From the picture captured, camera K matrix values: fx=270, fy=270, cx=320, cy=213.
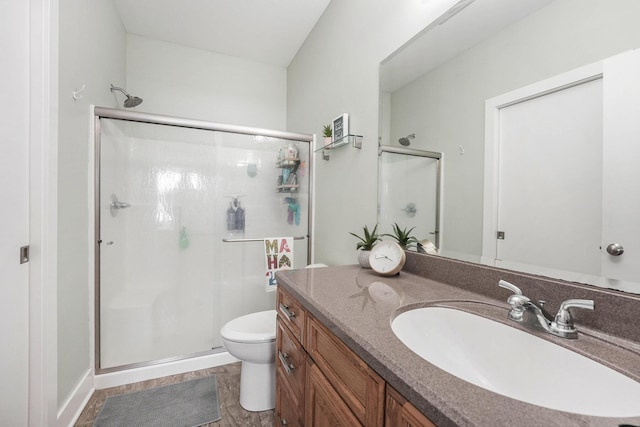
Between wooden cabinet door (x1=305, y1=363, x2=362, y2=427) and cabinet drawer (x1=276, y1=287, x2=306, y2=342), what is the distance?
138 mm

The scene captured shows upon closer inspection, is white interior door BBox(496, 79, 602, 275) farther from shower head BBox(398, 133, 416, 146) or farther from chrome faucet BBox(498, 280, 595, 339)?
shower head BBox(398, 133, 416, 146)

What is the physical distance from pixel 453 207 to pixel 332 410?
33.6 inches

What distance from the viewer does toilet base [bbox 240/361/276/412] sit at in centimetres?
155

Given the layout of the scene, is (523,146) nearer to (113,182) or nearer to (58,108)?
(58,108)

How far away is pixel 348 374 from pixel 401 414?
200 mm

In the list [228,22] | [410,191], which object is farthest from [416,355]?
[228,22]

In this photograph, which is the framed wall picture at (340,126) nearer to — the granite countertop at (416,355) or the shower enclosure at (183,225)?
the shower enclosure at (183,225)

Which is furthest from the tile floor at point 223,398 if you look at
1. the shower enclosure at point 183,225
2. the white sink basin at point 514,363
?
the white sink basin at point 514,363

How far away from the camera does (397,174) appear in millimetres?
1423

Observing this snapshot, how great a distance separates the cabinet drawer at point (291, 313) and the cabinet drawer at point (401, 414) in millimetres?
460

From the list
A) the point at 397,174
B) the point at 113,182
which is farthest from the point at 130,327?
the point at 397,174

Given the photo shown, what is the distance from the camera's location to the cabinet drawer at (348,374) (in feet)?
1.88

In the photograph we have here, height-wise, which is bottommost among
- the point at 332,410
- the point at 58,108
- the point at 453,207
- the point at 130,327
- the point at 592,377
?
the point at 130,327

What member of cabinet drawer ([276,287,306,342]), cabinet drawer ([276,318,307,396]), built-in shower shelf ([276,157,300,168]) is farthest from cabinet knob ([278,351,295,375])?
built-in shower shelf ([276,157,300,168])
